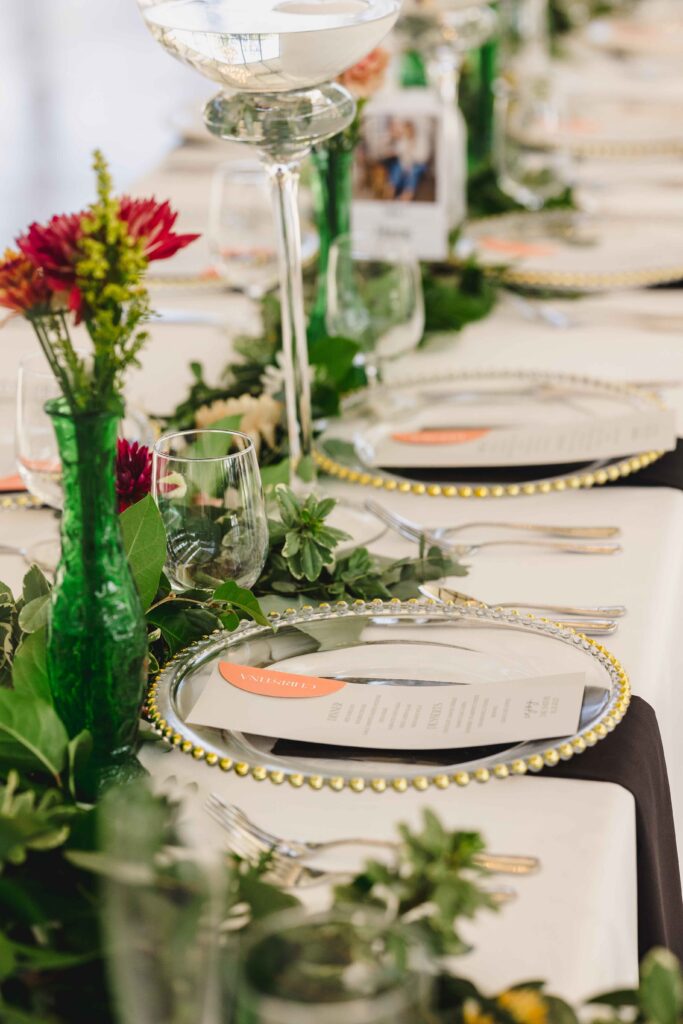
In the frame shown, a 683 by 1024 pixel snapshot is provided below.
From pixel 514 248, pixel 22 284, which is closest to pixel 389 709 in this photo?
pixel 22 284

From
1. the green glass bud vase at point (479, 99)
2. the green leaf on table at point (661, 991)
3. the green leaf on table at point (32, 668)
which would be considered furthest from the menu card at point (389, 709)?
the green glass bud vase at point (479, 99)

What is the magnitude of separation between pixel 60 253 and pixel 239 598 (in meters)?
0.32

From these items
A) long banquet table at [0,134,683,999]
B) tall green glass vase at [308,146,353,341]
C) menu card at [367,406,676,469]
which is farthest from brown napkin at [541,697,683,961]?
tall green glass vase at [308,146,353,341]

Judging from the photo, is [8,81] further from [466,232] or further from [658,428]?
[658,428]

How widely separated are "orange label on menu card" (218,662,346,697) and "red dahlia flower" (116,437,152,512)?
0.18 meters

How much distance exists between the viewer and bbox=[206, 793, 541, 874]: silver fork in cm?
81

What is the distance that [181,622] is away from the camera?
103 centimetres

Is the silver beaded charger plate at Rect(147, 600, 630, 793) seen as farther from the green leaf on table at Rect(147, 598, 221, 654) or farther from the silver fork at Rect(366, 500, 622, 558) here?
the silver fork at Rect(366, 500, 622, 558)

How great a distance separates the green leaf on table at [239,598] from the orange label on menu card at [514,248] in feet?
4.21

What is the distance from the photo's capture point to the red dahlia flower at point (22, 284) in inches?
31.0

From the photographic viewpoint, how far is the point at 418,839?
684 mm

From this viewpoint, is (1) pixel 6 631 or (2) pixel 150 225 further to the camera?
(1) pixel 6 631

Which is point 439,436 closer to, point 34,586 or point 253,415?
point 253,415

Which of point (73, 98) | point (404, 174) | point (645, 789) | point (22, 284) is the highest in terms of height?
point (22, 284)
